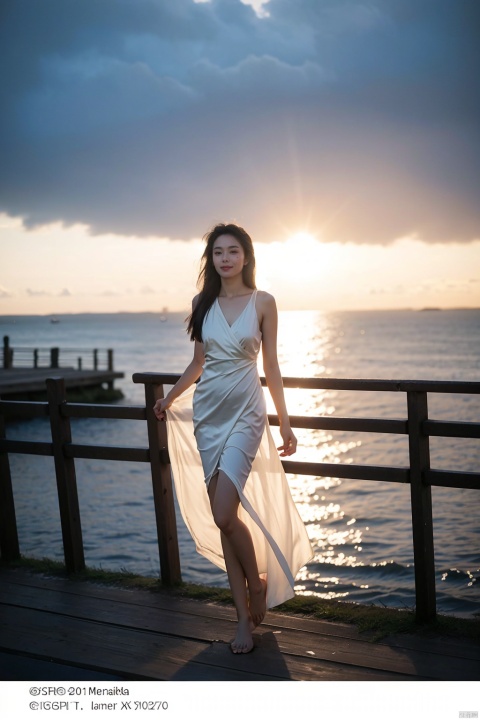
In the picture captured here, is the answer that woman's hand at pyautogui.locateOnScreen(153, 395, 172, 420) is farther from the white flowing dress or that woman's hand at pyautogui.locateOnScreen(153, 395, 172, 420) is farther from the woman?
the white flowing dress

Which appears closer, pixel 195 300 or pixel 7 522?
pixel 195 300

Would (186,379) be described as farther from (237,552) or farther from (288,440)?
(237,552)

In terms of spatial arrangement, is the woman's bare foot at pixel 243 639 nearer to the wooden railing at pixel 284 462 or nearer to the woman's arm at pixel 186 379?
the wooden railing at pixel 284 462

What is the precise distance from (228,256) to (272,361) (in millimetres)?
511

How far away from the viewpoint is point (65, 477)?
415 cm

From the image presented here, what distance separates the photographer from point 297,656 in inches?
114

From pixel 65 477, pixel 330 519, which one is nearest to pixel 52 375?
pixel 330 519

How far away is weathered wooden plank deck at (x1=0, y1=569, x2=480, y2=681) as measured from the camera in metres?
2.76

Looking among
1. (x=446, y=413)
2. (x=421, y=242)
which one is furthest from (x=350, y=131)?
(x=446, y=413)

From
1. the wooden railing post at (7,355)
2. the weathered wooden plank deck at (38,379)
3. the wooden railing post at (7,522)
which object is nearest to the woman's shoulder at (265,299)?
the wooden railing post at (7,522)

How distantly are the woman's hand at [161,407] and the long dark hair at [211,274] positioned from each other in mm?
424

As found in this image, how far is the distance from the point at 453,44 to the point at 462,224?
49.8 meters

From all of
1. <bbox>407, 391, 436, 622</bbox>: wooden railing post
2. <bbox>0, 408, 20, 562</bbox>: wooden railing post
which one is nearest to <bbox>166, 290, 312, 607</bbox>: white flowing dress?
<bbox>407, 391, 436, 622</bbox>: wooden railing post

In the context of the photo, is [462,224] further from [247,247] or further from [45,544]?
[247,247]
